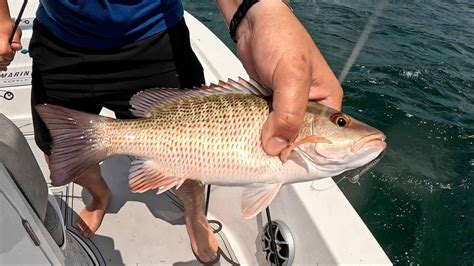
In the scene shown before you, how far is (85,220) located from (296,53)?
4.38 ft

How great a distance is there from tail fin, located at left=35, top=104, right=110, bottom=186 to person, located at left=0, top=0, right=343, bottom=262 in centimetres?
38

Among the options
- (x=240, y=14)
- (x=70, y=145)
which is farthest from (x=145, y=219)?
(x=240, y=14)

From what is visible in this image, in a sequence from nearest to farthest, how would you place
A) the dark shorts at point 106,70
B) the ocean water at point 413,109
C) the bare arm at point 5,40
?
the bare arm at point 5,40 < the dark shorts at point 106,70 < the ocean water at point 413,109

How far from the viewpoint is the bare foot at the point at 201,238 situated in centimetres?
192

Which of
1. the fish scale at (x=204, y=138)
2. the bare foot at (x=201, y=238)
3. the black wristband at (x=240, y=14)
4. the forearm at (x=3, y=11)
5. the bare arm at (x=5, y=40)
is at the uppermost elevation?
the black wristband at (x=240, y=14)

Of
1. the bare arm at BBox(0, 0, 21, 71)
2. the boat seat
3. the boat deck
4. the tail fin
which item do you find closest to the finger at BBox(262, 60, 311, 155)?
the tail fin

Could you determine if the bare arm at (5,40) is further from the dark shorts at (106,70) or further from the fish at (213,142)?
the fish at (213,142)

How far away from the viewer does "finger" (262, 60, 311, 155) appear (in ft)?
3.50

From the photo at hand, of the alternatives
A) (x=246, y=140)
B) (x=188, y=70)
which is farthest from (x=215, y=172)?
(x=188, y=70)

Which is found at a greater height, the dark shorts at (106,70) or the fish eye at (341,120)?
the fish eye at (341,120)

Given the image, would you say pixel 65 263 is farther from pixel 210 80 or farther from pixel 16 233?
pixel 210 80

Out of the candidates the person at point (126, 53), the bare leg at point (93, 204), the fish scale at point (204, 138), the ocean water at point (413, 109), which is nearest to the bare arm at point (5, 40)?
the person at point (126, 53)

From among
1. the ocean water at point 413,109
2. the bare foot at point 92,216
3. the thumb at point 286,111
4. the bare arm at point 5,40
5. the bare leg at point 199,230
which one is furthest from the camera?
the ocean water at point 413,109

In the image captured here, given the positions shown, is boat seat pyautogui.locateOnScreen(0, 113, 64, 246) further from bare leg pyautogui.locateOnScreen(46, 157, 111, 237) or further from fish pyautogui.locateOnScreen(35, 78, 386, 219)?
bare leg pyautogui.locateOnScreen(46, 157, 111, 237)
